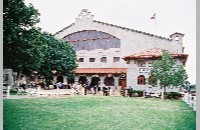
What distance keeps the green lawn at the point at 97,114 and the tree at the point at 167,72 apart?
266mm

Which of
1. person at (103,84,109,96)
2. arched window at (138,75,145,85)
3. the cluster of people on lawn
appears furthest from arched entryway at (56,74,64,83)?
arched window at (138,75,145,85)

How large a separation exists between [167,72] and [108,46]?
2.98ft

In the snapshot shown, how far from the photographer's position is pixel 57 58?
457 cm

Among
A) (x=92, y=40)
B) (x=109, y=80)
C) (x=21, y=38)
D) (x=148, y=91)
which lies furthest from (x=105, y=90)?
(x=21, y=38)

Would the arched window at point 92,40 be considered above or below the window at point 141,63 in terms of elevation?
above

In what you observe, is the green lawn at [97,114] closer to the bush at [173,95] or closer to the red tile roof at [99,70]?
the bush at [173,95]

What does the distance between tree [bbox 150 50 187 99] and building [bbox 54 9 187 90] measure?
0.50 ft

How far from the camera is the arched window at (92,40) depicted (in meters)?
4.43

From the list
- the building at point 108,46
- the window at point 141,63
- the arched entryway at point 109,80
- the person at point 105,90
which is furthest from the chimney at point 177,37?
the person at point 105,90

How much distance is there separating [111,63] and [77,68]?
19.6 inches

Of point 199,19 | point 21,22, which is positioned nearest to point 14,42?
point 21,22

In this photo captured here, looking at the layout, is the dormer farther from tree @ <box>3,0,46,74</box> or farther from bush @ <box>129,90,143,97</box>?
bush @ <box>129,90,143,97</box>

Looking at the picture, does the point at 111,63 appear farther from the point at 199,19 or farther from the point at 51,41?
the point at 199,19

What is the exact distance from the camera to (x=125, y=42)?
441 cm
